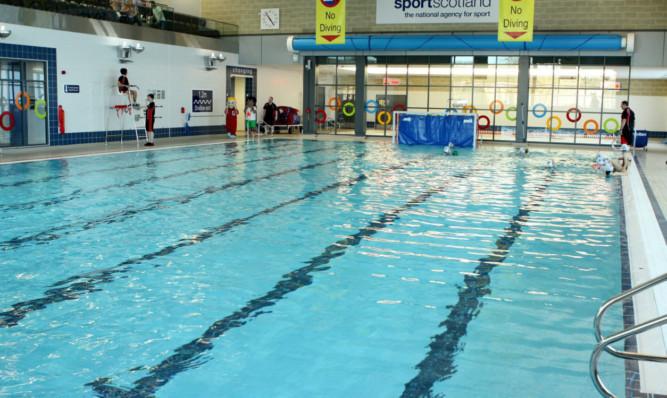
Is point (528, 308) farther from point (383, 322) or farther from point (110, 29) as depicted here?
point (110, 29)

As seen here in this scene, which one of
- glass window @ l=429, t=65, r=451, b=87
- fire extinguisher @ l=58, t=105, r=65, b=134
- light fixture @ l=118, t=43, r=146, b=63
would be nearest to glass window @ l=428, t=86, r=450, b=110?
glass window @ l=429, t=65, r=451, b=87

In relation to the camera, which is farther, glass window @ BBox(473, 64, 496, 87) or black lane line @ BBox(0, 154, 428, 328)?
glass window @ BBox(473, 64, 496, 87)

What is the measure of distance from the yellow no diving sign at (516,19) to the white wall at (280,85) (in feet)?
39.9

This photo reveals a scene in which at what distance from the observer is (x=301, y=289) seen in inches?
219

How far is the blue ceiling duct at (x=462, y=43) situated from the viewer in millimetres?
22344

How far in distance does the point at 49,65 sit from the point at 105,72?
7.31 ft

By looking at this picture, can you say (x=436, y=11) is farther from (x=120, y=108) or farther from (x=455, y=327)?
(x=455, y=327)

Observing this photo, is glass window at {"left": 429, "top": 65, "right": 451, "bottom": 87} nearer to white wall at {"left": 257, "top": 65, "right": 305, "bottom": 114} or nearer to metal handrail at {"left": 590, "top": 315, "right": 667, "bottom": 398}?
white wall at {"left": 257, "top": 65, "right": 305, "bottom": 114}

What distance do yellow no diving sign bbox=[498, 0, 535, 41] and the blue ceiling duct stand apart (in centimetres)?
585

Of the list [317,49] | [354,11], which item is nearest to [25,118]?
[317,49]

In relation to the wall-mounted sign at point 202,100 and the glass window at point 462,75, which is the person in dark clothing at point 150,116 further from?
the glass window at point 462,75

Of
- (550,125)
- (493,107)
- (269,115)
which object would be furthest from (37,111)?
(550,125)

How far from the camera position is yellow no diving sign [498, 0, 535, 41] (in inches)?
674

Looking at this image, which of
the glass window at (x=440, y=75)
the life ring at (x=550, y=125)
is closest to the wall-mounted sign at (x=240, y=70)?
the glass window at (x=440, y=75)
